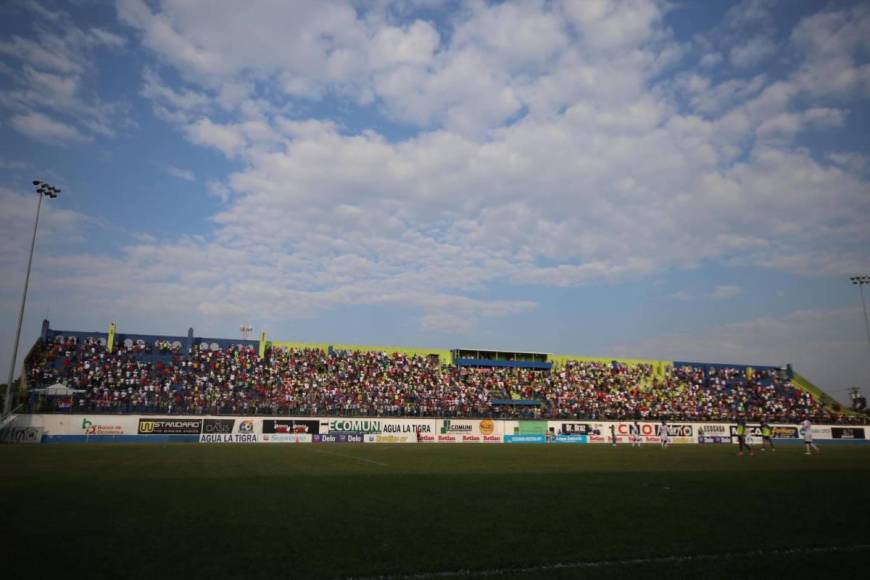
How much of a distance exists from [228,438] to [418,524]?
120 feet

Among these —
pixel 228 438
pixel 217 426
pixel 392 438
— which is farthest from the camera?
pixel 392 438

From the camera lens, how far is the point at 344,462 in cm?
2231

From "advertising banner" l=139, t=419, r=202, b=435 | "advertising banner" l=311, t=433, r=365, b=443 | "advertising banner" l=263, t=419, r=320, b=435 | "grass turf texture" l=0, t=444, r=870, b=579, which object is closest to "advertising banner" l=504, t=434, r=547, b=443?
"advertising banner" l=311, t=433, r=365, b=443

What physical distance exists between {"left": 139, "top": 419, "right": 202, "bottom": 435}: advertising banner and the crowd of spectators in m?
0.88

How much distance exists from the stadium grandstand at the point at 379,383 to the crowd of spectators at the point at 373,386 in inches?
4.7

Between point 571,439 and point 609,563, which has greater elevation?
point 609,563

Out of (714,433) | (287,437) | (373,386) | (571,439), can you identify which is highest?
(373,386)

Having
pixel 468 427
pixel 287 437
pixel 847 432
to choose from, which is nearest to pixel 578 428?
pixel 468 427

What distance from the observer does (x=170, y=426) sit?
40.8 meters

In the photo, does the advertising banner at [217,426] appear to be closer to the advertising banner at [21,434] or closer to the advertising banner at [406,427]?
the advertising banner at [21,434]

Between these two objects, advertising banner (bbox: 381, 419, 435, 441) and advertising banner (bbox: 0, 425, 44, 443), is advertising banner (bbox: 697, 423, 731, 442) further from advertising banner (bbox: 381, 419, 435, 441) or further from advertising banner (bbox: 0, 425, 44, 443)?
advertising banner (bbox: 0, 425, 44, 443)

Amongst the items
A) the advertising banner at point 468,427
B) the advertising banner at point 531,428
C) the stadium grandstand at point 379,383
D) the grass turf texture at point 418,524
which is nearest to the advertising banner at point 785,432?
the stadium grandstand at point 379,383

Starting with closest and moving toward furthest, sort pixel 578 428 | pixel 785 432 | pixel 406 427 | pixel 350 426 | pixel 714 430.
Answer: pixel 350 426 < pixel 406 427 < pixel 578 428 < pixel 714 430 < pixel 785 432

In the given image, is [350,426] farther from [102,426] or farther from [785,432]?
[785,432]
